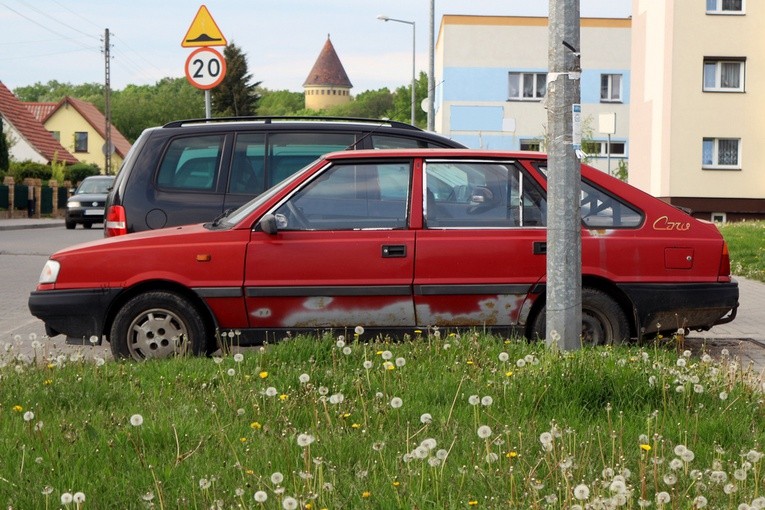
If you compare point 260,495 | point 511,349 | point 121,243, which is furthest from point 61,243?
point 260,495

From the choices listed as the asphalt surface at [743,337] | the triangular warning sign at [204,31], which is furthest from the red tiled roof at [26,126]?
the asphalt surface at [743,337]

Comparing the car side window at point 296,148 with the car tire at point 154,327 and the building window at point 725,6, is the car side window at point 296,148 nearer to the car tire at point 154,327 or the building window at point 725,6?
the car tire at point 154,327

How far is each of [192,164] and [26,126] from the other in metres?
61.3

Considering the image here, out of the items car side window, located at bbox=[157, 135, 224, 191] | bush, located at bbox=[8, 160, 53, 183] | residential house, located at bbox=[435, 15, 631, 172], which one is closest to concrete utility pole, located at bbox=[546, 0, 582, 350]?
car side window, located at bbox=[157, 135, 224, 191]

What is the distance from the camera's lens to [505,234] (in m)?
8.42

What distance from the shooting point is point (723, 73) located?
40781 millimetres

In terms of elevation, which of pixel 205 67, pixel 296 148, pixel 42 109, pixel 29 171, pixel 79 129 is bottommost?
pixel 296 148

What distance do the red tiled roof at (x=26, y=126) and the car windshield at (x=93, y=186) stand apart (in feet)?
84.5

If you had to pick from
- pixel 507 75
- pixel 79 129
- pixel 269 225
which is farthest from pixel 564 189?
pixel 79 129

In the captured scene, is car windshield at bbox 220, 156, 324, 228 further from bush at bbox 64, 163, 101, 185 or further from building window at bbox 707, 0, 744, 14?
bush at bbox 64, 163, 101, 185

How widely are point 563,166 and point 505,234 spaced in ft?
3.60

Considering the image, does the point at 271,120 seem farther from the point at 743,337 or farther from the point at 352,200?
the point at 743,337

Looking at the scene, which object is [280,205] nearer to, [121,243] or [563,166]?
[121,243]

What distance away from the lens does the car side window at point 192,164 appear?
34.1 feet
